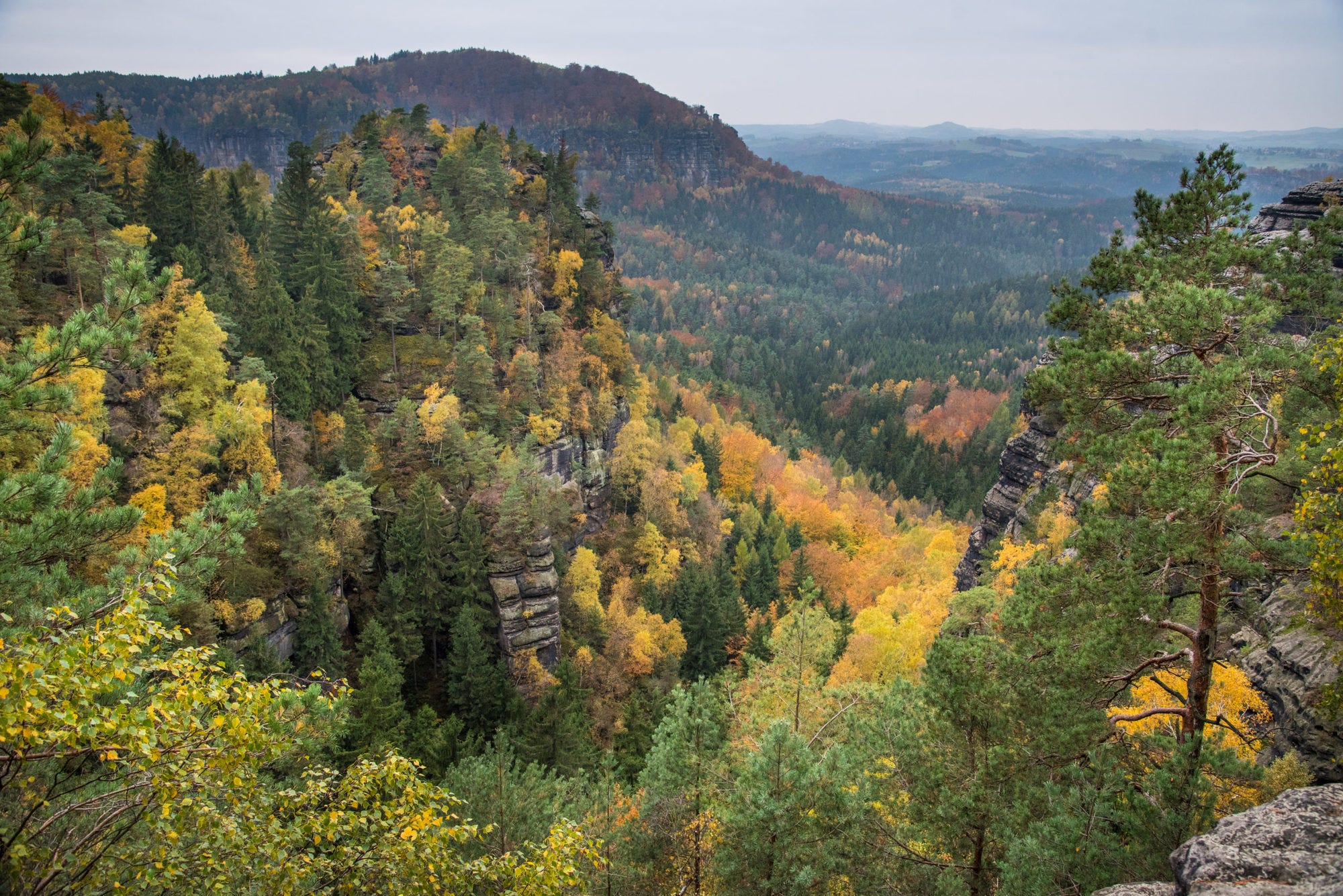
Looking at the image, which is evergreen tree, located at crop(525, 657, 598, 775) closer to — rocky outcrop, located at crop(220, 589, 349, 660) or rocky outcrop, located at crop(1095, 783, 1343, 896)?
Answer: rocky outcrop, located at crop(220, 589, 349, 660)

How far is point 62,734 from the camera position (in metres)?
7.12

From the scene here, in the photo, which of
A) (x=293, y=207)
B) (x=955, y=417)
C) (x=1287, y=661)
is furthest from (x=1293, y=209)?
(x=955, y=417)

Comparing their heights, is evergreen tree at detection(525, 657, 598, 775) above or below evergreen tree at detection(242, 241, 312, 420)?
below

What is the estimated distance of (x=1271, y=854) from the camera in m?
8.88

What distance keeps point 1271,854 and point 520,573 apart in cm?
4159

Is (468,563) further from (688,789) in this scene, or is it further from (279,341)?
(688,789)

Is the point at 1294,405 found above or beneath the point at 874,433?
above

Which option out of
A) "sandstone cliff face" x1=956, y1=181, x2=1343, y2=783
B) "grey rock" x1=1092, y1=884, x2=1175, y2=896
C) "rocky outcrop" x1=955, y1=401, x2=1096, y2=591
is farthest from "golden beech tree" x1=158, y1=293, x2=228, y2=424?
"rocky outcrop" x1=955, y1=401, x2=1096, y2=591

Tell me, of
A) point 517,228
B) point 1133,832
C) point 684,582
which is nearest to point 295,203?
point 517,228

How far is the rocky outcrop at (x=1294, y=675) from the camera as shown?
11508 millimetres

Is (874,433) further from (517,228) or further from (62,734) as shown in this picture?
(62,734)

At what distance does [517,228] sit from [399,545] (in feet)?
104

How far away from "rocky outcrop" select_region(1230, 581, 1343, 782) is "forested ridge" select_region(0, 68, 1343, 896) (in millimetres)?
1136

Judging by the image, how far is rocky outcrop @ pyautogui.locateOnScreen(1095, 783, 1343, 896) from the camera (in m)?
8.41
